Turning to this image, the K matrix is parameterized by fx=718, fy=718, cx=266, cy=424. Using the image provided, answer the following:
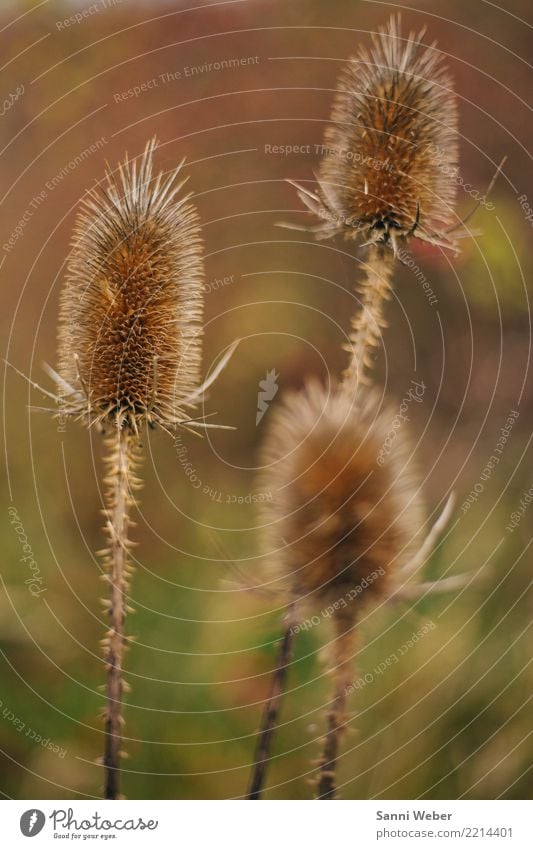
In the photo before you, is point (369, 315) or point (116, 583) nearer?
point (116, 583)

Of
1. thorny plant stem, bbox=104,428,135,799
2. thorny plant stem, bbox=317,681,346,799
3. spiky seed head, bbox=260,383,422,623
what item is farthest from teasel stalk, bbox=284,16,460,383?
thorny plant stem, bbox=317,681,346,799

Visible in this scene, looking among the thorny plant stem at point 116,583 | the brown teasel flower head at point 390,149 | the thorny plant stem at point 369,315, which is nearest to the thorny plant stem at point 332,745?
the thorny plant stem at point 116,583

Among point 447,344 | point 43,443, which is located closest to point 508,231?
point 447,344

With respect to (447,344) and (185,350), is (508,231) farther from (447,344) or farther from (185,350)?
(185,350)

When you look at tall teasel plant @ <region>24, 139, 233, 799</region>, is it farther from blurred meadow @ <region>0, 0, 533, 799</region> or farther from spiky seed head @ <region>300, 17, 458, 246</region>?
spiky seed head @ <region>300, 17, 458, 246</region>

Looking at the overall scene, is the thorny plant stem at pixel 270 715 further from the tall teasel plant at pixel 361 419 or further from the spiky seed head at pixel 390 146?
the spiky seed head at pixel 390 146

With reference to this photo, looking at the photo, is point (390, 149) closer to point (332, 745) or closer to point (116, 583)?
point (116, 583)

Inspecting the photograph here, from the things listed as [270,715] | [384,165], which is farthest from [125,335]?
[270,715]
